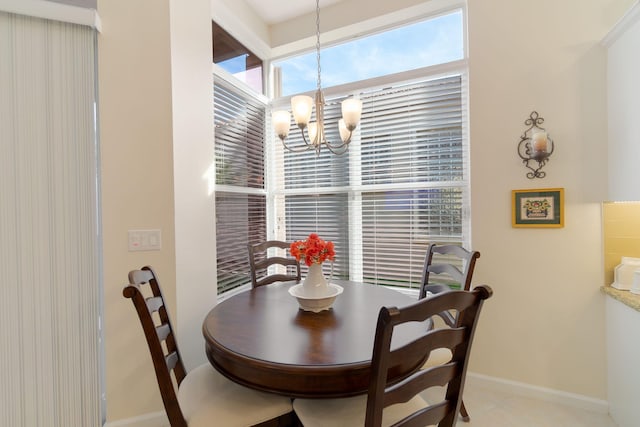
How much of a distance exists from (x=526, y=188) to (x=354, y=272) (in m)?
1.55

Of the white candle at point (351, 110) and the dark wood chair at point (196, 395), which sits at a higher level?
the white candle at point (351, 110)

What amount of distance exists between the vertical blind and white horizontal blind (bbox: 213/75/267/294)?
1.22 feet

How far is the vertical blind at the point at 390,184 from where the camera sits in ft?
Answer: 7.79

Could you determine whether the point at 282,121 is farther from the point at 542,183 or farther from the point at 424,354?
the point at 542,183

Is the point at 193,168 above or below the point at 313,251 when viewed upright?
above

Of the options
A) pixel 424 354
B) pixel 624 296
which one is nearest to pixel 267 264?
pixel 424 354

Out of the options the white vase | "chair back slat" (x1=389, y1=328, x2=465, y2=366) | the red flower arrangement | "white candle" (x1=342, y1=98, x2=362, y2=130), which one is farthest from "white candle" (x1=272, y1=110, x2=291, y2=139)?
"chair back slat" (x1=389, y1=328, x2=465, y2=366)

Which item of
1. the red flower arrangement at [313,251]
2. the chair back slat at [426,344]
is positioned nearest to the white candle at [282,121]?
the red flower arrangement at [313,251]

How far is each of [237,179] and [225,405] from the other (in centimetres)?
188

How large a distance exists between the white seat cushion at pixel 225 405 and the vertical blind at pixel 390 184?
1.64 meters

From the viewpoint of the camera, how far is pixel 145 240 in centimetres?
181

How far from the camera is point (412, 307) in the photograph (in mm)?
791

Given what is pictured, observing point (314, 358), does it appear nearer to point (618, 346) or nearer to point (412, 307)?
point (412, 307)

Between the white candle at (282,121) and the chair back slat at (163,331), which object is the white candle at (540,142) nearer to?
the white candle at (282,121)
